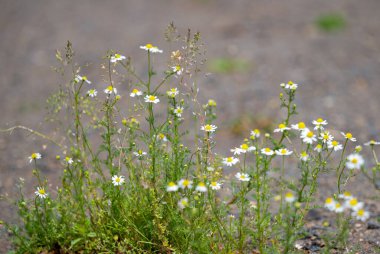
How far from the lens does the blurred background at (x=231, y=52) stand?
16.7 feet

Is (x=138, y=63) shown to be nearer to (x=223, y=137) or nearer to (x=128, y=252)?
(x=223, y=137)

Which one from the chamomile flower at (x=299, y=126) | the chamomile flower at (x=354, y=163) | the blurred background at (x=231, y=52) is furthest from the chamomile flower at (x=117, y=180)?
the blurred background at (x=231, y=52)

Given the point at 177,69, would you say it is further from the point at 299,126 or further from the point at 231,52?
the point at 231,52

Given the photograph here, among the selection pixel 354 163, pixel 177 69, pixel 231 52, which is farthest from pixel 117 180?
pixel 231 52

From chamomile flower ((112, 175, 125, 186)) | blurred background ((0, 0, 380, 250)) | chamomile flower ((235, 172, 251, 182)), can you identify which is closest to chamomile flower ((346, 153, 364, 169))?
chamomile flower ((235, 172, 251, 182))

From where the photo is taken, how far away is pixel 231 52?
6625 mm

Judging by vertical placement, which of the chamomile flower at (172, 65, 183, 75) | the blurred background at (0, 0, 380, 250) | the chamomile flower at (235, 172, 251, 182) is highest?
the blurred background at (0, 0, 380, 250)

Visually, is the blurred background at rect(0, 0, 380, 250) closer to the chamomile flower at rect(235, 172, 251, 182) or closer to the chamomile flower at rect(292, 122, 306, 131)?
the chamomile flower at rect(235, 172, 251, 182)

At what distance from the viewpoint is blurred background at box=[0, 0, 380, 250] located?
5090mm

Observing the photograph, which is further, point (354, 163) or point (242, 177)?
point (242, 177)

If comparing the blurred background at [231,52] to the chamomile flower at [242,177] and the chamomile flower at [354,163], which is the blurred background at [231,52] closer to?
the chamomile flower at [242,177]

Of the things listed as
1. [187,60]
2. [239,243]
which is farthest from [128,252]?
[187,60]

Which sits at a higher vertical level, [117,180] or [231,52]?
[231,52]

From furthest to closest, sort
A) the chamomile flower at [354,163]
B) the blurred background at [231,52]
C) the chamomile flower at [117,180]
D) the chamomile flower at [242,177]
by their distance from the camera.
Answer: the blurred background at [231,52] < the chamomile flower at [117,180] < the chamomile flower at [242,177] < the chamomile flower at [354,163]
